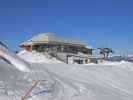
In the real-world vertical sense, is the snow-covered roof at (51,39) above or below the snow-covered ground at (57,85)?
above

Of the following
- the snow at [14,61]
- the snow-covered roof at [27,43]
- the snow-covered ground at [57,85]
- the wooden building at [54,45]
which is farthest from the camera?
the snow-covered roof at [27,43]

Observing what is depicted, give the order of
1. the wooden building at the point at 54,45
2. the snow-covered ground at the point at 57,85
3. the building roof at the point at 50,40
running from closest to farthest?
1. the snow-covered ground at the point at 57,85
2. the wooden building at the point at 54,45
3. the building roof at the point at 50,40

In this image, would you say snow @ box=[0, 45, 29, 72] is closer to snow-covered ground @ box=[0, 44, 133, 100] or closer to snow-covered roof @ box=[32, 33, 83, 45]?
snow-covered ground @ box=[0, 44, 133, 100]

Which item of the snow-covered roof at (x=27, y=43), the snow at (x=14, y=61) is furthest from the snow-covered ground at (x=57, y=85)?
the snow-covered roof at (x=27, y=43)

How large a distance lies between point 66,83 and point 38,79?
142 cm

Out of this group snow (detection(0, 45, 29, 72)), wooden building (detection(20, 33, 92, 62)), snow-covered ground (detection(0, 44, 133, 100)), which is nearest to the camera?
snow-covered ground (detection(0, 44, 133, 100))

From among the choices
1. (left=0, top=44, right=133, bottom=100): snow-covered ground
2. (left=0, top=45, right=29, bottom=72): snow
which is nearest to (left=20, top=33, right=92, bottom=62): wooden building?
(left=0, top=44, right=133, bottom=100): snow-covered ground

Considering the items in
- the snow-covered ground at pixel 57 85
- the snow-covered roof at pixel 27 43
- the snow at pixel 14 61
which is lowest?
the snow-covered ground at pixel 57 85

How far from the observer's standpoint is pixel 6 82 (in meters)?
12.1

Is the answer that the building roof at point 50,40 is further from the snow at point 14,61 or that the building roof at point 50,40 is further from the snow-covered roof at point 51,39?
the snow at point 14,61

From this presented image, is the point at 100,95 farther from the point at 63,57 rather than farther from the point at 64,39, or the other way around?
the point at 64,39

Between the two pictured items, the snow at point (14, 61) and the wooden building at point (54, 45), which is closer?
the snow at point (14, 61)

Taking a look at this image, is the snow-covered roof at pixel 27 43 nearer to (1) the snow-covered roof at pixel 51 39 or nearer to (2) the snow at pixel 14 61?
(1) the snow-covered roof at pixel 51 39

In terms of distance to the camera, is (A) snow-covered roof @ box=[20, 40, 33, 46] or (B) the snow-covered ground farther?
(A) snow-covered roof @ box=[20, 40, 33, 46]
